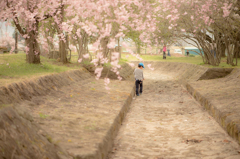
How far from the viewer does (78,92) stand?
12172 mm

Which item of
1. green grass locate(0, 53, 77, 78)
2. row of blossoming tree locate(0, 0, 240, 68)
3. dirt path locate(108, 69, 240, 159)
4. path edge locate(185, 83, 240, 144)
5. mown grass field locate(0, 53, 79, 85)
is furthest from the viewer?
row of blossoming tree locate(0, 0, 240, 68)

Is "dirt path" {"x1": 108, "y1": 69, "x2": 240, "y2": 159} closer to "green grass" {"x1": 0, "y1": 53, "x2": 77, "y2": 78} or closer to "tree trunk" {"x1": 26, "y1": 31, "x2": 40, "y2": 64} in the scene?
"green grass" {"x1": 0, "y1": 53, "x2": 77, "y2": 78}

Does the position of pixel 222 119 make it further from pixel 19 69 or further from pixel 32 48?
pixel 32 48

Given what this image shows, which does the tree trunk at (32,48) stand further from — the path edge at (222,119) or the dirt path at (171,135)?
the path edge at (222,119)

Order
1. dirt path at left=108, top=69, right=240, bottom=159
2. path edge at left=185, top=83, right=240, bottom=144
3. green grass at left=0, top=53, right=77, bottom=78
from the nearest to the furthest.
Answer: dirt path at left=108, top=69, right=240, bottom=159
path edge at left=185, top=83, right=240, bottom=144
green grass at left=0, top=53, right=77, bottom=78

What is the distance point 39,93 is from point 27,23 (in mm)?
6739

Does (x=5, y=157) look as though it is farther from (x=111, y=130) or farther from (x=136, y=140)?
(x=136, y=140)

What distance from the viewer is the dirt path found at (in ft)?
21.1

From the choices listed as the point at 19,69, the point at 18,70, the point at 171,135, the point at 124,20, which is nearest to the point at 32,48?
the point at 19,69

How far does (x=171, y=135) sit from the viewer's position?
8.13 m

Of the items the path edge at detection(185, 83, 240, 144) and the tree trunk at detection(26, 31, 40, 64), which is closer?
the path edge at detection(185, 83, 240, 144)

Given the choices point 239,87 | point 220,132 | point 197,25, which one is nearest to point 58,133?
point 220,132

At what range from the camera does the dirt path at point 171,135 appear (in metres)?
6.43

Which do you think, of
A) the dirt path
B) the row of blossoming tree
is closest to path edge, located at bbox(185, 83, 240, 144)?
the dirt path
